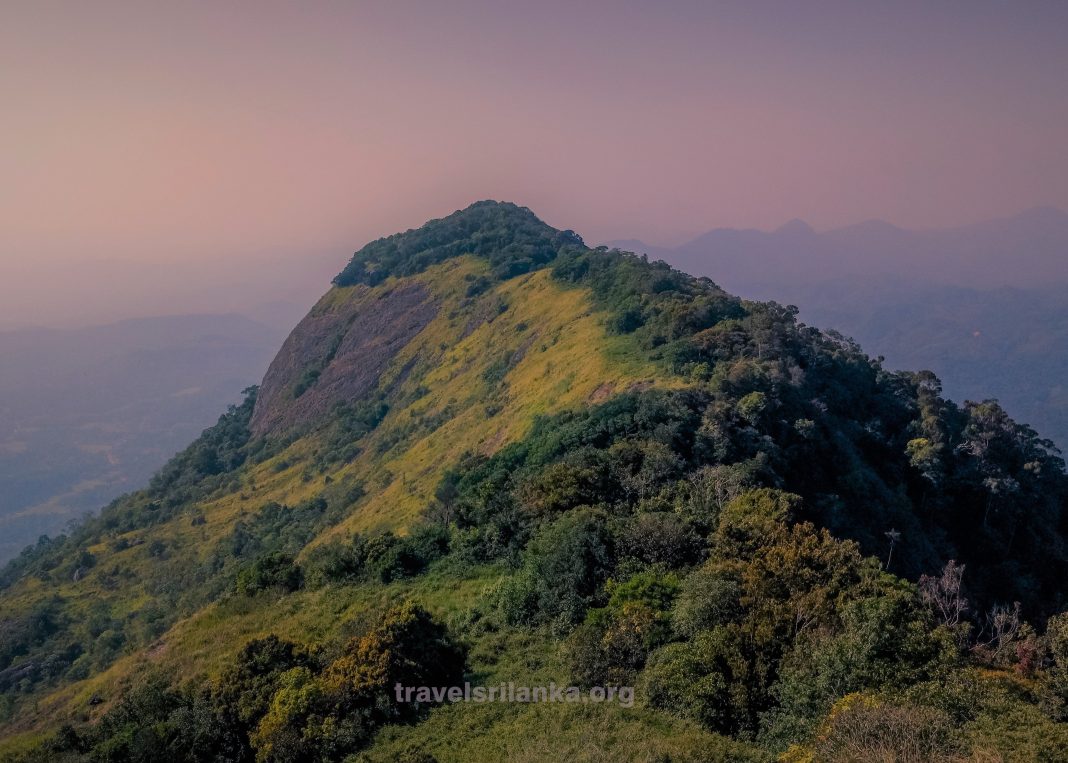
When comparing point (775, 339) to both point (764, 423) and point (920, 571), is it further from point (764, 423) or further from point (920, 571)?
point (920, 571)

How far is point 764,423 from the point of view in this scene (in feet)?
145

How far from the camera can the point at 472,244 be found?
13125cm

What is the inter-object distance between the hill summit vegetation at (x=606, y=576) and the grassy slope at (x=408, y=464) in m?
0.41

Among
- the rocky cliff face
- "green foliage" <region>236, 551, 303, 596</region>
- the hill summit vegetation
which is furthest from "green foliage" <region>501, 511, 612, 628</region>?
the rocky cliff face

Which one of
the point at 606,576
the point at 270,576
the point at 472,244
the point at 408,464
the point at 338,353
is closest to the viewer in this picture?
the point at 606,576

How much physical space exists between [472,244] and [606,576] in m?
109

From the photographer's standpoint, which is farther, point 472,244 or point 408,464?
point 472,244

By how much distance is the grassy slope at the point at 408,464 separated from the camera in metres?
32.4

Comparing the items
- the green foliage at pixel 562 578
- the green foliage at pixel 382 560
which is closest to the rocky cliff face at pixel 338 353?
the green foliage at pixel 382 560

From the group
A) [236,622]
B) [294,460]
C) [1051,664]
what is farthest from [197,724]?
[294,460]

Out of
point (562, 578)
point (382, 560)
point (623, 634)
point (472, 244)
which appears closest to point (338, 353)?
point (472, 244)

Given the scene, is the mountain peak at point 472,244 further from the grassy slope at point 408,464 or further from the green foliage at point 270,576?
the green foliage at point 270,576

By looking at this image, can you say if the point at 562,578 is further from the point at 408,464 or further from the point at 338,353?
the point at 338,353

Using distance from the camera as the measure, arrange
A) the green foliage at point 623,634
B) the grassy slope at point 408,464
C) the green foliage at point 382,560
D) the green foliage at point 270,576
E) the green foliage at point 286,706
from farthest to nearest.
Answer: the green foliage at point 270,576 < the green foliage at point 382,560 < the grassy slope at point 408,464 < the green foliage at point 623,634 < the green foliage at point 286,706
